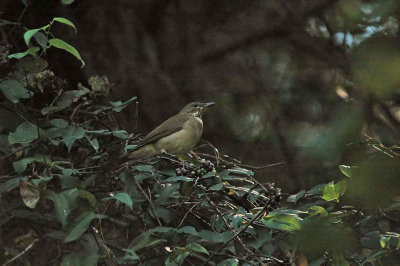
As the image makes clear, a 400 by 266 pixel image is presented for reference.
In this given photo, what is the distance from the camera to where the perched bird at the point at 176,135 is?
11.2ft

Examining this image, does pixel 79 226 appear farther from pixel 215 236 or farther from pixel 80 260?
pixel 215 236

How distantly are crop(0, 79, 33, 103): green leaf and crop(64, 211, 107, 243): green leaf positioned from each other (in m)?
0.83

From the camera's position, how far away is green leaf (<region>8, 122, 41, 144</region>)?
8.00ft

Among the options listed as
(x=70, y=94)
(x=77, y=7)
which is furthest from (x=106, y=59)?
(x=70, y=94)

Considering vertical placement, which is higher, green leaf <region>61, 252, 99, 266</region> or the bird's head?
green leaf <region>61, 252, 99, 266</region>

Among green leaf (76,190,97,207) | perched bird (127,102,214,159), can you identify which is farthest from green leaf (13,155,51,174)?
perched bird (127,102,214,159)

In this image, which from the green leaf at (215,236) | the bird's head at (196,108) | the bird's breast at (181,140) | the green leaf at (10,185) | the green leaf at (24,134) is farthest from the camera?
the bird's head at (196,108)

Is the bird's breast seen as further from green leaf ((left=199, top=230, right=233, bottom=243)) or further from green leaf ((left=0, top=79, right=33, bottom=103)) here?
green leaf ((left=199, top=230, right=233, bottom=243))

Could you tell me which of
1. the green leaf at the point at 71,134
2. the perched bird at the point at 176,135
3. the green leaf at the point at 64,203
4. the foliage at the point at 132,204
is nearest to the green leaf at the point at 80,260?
the foliage at the point at 132,204

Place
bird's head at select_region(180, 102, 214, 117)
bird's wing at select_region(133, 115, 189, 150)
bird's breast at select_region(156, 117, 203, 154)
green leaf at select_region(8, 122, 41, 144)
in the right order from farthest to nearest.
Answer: bird's head at select_region(180, 102, 214, 117) → bird's breast at select_region(156, 117, 203, 154) → bird's wing at select_region(133, 115, 189, 150) → green leaf at select_region(8, 122, 41, 144)

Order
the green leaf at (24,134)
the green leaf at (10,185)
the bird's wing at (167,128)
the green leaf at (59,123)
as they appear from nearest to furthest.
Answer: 1. the green leaf at (10,185)
2. the green leaf at (24,134)
3. the green leaf at (59,123)
4. the bird's wing at (167,128)

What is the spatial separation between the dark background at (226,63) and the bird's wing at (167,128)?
0.18 meters

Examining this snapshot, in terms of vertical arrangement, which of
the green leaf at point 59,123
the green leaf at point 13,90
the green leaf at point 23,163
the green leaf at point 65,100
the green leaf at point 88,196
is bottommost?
the green leaf at point 23,163

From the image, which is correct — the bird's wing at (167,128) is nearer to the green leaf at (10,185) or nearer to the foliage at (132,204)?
the foliage at (132,204)
